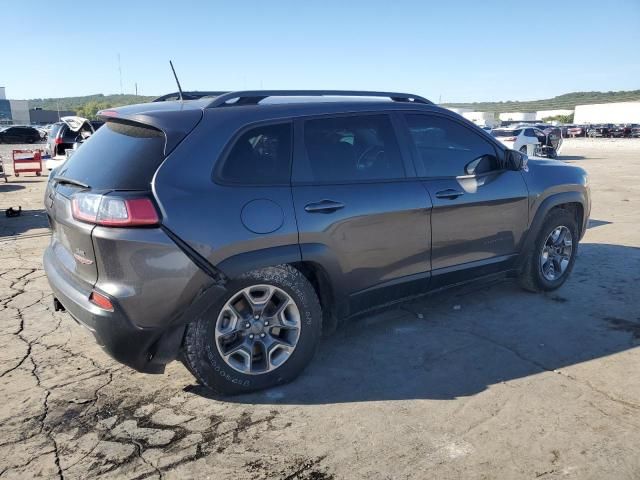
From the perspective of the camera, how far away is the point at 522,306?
4840mm

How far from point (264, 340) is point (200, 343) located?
1.42 feet

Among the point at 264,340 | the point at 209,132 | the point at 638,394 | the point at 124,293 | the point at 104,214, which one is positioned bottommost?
the point at 638,394

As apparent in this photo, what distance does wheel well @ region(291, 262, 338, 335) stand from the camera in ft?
11.4

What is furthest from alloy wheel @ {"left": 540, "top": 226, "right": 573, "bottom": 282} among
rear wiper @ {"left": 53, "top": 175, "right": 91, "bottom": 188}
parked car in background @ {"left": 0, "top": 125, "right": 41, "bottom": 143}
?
parked car in background @ {"left": 0, "top": 125, "right": 41, "bottom": 143}

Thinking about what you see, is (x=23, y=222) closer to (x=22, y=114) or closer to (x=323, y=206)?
(x=323, y=206)

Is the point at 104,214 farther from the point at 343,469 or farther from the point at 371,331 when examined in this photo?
the point at 371,331

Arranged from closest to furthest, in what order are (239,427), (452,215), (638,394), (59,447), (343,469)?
(343,469)
(59,447)
(239,427)
(638,394)
(452,215)

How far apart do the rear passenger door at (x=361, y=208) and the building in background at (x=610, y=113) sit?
316ft

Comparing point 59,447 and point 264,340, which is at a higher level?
point 264,340

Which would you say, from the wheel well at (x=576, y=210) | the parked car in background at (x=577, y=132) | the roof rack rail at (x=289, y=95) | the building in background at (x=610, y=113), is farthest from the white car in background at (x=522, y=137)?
the building in background at (x=610, y=113)

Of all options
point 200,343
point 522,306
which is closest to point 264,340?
point 200,343

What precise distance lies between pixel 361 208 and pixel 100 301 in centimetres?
173

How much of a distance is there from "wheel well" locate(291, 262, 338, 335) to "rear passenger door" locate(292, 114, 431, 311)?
63mm

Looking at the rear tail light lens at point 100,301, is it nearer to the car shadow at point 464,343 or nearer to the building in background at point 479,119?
the car shadow at point 464,343
